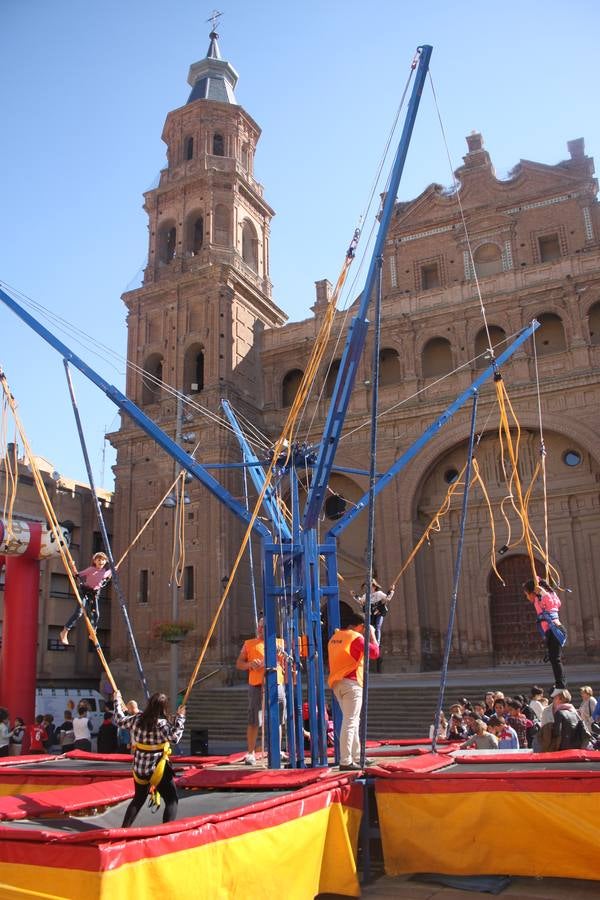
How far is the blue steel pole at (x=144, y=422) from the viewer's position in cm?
1207

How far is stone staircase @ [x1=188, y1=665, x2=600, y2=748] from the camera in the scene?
70.3 feet

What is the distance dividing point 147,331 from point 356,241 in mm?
24174

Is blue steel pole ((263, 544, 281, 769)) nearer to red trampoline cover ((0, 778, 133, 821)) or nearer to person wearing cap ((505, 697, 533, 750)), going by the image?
red trampoline cover ((0, 778, 133, 821))

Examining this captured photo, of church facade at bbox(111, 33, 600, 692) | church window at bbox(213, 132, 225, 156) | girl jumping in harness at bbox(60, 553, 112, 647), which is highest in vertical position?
church window at bbox(213, 132, 225, 156)

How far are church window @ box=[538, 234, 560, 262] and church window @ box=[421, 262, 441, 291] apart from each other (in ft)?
13.2

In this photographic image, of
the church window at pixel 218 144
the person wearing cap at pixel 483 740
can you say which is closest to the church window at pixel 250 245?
the church window at pixel 218 144

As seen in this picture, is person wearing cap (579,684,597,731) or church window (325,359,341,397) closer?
person wearing cap (579,684,597,731)

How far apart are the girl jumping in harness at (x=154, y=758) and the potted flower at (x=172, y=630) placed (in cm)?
1741

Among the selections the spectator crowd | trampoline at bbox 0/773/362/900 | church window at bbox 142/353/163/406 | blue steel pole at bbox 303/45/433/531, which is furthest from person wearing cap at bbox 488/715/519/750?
church window at bbox 142/353/163/406

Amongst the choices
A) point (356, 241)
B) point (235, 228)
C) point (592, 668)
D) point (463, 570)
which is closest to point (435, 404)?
point (463, 570)

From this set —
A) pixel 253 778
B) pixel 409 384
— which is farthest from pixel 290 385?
pixel 253 778

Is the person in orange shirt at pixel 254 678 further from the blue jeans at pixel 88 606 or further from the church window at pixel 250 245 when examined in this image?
the church window at pixel 250 245

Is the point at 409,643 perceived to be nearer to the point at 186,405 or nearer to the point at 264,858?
the point at 186,405

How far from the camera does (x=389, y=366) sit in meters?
31.6
